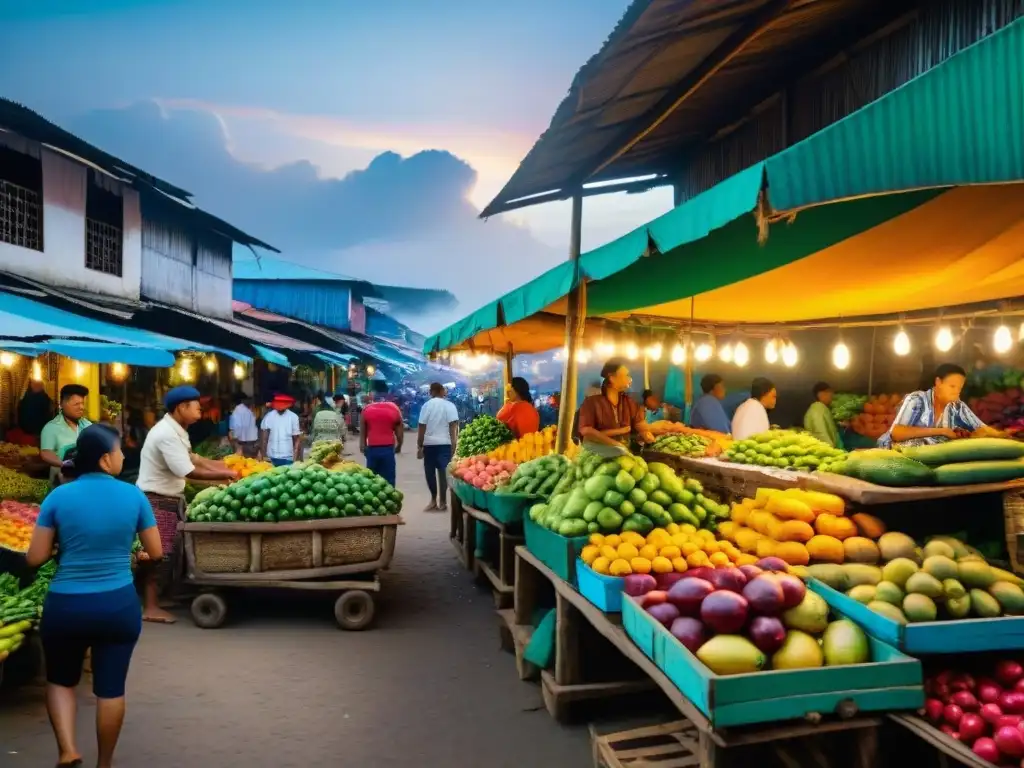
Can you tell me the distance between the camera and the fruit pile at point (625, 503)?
4.51 metres

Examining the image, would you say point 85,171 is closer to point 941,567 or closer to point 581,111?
point 581,111

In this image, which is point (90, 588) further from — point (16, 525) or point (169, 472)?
point (16, 525)

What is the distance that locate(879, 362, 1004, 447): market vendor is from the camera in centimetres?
555

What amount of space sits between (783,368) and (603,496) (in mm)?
9310

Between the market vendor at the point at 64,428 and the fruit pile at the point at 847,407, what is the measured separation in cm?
953

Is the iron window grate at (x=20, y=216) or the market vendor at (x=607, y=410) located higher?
the iron window grate at (x=20, y=216)

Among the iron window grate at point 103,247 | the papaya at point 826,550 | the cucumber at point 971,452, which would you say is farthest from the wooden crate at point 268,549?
the iron window grate at point 103,247

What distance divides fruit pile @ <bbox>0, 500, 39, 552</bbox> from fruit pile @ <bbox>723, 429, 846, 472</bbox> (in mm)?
5833

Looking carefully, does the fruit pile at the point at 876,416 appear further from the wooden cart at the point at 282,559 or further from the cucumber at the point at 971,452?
the wooden cart at the point at 282,559

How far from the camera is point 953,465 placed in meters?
4.14

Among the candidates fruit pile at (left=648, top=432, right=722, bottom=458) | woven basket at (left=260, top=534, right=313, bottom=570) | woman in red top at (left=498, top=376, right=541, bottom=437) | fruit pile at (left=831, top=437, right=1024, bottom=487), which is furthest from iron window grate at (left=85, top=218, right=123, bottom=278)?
Answer: fruit pile at (left=831, top=437, right=1024, bottom=487)

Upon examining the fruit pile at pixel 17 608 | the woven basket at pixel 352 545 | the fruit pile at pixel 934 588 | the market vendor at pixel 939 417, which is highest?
the market vendor at pixel 939 417

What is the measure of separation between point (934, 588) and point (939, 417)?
9.62 ft

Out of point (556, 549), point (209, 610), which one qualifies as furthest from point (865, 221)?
point (209, 610)
